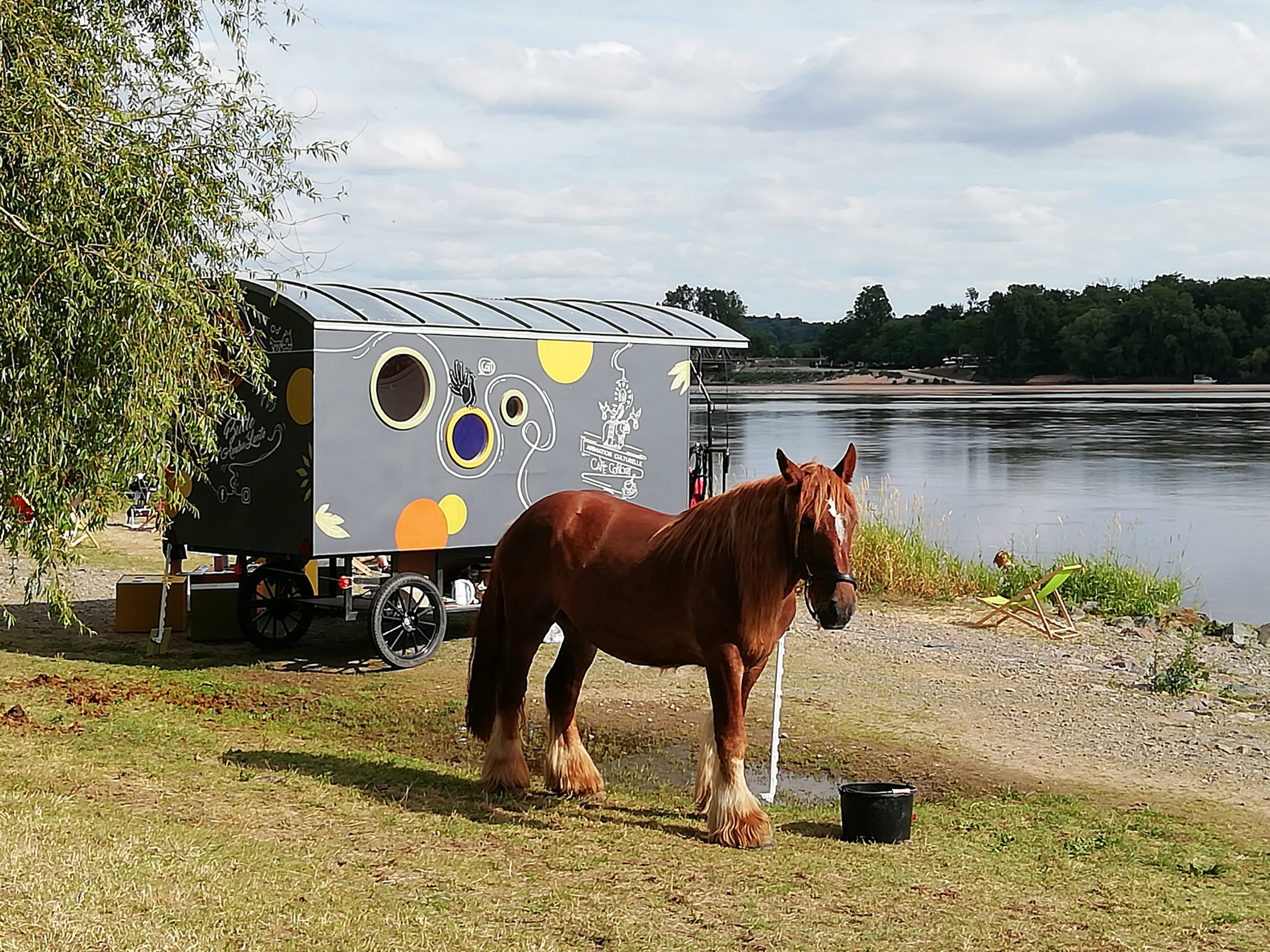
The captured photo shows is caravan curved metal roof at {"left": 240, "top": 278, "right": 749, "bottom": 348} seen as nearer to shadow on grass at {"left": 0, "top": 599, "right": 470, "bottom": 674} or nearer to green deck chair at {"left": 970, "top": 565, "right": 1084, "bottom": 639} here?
shadow on grass at {"left": 0, "top": 599, "right": 470, "bottom": 674}

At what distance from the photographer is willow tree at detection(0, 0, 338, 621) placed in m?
6.10

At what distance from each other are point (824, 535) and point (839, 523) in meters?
0.09

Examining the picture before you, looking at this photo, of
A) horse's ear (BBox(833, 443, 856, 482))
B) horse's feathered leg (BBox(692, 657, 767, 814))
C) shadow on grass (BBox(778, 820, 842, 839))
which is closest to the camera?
horse's ear (BBox(833, 443, 856, 482))

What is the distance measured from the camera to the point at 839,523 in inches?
235

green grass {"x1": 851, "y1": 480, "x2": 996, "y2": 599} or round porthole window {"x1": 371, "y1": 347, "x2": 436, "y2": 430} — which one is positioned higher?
round porthole window {"x1": 371, "y1": 347, "x2": 436, "y2": 430}

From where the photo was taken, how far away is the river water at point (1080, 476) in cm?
2319

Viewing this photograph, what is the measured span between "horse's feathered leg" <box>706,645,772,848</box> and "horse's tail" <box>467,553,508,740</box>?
4.42ft

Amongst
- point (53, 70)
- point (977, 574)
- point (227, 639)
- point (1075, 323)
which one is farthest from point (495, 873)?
point (1075, 323)

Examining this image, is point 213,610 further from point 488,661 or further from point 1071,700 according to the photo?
point 1071,700

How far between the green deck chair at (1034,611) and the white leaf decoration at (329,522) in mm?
6762

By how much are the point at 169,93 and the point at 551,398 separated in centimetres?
457

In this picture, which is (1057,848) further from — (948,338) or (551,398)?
(948,338)

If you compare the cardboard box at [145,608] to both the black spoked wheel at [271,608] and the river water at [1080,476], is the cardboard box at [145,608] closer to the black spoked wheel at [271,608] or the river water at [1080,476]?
the black spoked wheel at [271,608]

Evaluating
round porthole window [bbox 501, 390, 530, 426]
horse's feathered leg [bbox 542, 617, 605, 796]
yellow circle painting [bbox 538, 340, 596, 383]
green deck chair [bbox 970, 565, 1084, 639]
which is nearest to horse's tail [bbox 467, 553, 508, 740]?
horse's feathered leg [bbox 542, 617, 605, 796]
